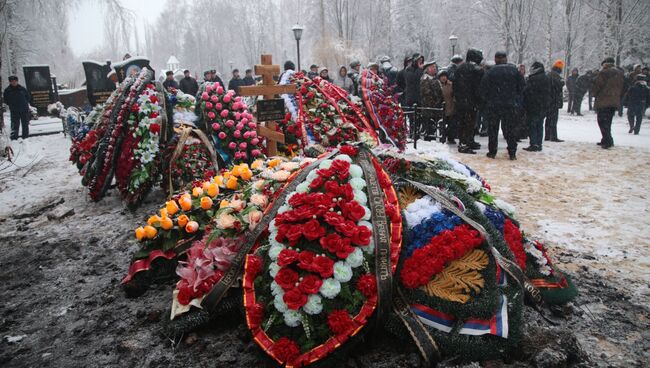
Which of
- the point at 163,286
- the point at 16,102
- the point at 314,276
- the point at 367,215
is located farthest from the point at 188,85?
the point at 314,276

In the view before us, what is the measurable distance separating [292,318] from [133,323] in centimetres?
147

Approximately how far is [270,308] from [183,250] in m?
1.53

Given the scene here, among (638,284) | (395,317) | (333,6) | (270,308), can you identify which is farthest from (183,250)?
(333,6)

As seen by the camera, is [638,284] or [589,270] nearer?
[638,284]

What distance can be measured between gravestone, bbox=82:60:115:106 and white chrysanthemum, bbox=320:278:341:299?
12236 mm

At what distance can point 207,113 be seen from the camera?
6.27 metres

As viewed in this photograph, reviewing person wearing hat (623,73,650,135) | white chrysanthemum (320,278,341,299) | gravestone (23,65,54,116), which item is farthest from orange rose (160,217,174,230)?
gravestone (23,65,54,116)

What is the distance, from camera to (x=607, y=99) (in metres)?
9.80

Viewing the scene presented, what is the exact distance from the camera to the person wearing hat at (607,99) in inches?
383

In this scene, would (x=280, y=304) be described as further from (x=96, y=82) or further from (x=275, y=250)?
(x=96, y=82)

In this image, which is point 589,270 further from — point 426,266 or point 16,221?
point 16,221

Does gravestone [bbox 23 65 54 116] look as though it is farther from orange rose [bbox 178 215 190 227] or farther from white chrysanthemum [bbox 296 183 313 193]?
white chrysanthemum [bbox 296 183 313 193]

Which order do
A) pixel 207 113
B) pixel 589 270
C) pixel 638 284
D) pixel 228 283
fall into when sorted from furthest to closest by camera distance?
pixel 207 113 → pixel 589 270 → pixel 638 284 → pixel 228 283

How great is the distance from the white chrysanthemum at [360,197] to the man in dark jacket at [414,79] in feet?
28.4
